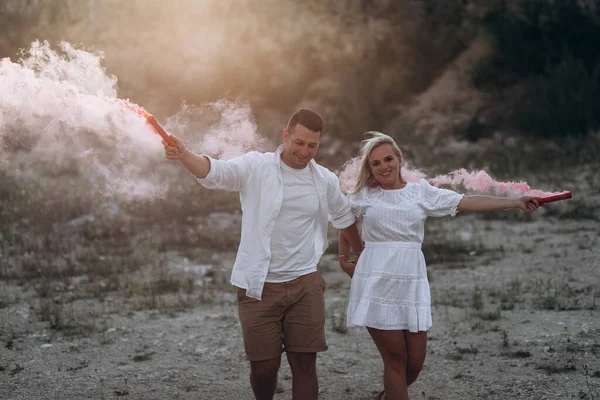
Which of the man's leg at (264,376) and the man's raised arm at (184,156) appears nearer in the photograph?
the man's raised arm at (184,156)

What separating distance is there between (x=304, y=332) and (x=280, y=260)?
44cm

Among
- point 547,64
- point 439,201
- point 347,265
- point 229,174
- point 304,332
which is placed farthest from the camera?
point 547,64

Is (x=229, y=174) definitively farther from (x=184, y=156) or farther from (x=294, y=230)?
(x=294, y=230)

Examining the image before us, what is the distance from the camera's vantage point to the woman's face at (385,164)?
4316mm

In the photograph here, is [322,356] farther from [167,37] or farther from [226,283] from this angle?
[167,37]

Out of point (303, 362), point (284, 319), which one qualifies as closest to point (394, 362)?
point (303, 362)

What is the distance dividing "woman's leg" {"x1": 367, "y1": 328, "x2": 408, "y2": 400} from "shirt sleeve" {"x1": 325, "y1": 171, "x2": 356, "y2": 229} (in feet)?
2.33

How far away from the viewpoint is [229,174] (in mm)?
3939

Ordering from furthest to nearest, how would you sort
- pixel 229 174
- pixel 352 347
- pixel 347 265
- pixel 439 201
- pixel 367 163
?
pixel 352 347, pixel 347 265, pixel 367 163, pixel 439 201, pixel 229 174

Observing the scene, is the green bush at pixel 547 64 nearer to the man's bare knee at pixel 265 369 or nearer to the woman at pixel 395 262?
the woman at pixel 395 262

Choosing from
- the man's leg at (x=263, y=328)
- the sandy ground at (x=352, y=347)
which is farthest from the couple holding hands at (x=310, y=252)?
the sandy ground at (x=352, y=347)

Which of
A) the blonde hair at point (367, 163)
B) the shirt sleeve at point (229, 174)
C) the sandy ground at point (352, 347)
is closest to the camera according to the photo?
the shirt sleeve at point (229, 174)

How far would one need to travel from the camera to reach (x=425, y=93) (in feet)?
72.7

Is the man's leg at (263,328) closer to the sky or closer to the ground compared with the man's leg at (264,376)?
closer to the sky
